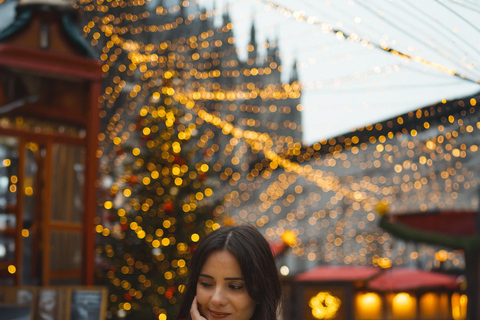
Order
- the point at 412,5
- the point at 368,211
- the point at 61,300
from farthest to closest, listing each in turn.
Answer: the point at 368,211 → the point at 61,300 → the point at 412,5

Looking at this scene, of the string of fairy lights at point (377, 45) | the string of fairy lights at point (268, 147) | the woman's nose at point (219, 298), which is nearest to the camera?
the woman's nose at point (219, 298)

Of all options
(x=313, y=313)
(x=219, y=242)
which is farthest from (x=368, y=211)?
(x=219, y=242)

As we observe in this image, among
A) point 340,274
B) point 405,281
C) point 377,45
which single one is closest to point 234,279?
point 377,45

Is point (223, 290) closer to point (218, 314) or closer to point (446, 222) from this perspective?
point (218, 314)

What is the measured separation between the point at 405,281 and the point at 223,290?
52.3 ft

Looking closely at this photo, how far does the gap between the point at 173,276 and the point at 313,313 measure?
24.6 ft

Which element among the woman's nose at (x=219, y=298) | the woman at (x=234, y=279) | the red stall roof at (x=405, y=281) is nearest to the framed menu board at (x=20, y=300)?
the woman at (x=234, y=279)

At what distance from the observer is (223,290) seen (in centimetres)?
220

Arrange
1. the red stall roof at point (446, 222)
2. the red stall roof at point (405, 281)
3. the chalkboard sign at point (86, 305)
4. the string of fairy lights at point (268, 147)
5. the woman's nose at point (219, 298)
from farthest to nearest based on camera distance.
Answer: the red stall roof at point (405, 281)
the red stall roof at point (446, 222)
the string of fairy lights at point (268, 147)
the chalkboard sign at point (86, 305)
the woman's nose at point (219, 298)

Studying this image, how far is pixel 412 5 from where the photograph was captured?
384cm

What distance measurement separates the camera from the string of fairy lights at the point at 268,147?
32.5 feet

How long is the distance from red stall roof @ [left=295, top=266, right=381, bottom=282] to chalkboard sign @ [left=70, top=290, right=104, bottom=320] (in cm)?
1051

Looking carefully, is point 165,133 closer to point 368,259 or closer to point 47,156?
point 47,156

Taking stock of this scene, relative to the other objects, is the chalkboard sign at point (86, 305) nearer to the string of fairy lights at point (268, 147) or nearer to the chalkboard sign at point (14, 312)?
the chalkboard sign at point (14, 312)
